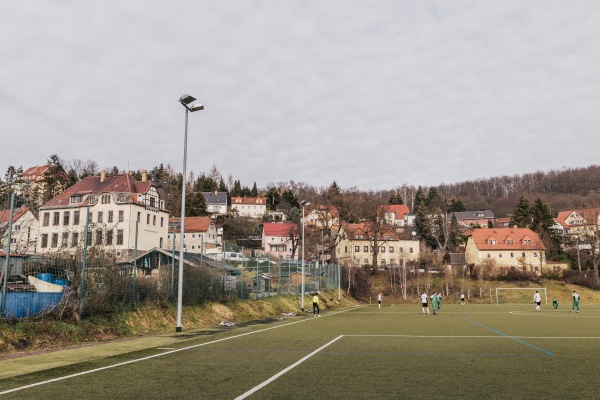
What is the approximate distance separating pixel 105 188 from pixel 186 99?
165ft

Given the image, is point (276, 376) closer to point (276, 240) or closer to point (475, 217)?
point (276, 240)

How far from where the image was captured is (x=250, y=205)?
15350 centimetres

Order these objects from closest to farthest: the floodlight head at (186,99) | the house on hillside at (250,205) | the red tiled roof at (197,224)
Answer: the floodlight head at (186,99), the red tiled roof at (197,224), the house on hillside at (250,205)

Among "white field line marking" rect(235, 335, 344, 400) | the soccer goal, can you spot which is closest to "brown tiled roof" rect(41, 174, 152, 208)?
the soccer goal

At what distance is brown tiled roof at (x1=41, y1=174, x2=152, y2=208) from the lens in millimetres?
63906

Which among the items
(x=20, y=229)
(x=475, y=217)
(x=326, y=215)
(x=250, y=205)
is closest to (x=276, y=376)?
→ (x=20, y=229)

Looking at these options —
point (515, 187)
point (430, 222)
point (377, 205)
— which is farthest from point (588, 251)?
point (515, 187)

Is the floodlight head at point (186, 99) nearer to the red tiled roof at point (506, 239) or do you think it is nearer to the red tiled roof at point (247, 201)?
the red tiled roof at point (506, 239)

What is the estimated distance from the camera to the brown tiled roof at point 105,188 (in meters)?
63.9

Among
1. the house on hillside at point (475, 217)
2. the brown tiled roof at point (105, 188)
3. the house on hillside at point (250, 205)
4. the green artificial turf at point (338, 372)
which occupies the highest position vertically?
the house on hillside at point (250, 205)

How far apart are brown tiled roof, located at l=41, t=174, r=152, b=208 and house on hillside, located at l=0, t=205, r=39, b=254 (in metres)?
49.8

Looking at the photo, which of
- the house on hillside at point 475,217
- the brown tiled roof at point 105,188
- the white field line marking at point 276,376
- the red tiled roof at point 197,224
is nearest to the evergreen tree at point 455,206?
the house on hillside at point 475,217

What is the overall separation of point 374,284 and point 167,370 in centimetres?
6701

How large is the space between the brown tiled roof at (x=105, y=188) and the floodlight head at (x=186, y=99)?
153 ft
